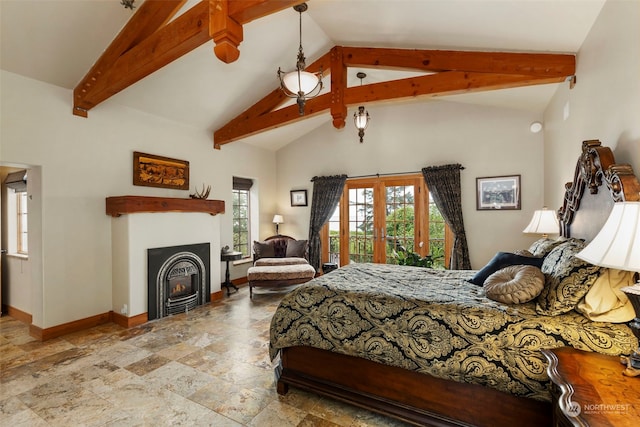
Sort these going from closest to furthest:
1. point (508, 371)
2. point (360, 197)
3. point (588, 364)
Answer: point (588, 364), point (508, 371), point (360, 197)

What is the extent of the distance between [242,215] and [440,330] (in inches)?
197

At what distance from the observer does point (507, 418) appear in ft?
5.41

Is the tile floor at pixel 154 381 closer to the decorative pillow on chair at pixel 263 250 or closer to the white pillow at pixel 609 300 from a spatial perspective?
the white pillow at pixel 609 300

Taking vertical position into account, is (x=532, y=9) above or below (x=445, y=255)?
above

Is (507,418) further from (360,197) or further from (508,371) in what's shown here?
(360,197)

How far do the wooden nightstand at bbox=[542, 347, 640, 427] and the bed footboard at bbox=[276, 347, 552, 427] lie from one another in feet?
1.38

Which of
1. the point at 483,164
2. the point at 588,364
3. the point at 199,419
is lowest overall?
the point at 199,419

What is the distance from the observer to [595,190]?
2062 mm

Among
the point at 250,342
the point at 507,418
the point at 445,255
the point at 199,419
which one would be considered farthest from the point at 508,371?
the point at 445,255

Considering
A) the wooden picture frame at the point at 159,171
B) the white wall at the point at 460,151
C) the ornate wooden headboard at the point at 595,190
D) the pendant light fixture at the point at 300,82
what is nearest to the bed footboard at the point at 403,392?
the ornate wooden headboard at the point at 595,190

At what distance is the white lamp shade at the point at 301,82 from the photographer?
2.57 meters

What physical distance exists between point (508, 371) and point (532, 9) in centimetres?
253

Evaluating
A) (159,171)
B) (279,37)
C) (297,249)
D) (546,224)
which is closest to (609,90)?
(546,224)

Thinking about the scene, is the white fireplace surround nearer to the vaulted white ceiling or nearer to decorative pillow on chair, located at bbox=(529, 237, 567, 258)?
the vaulted white ceiling
